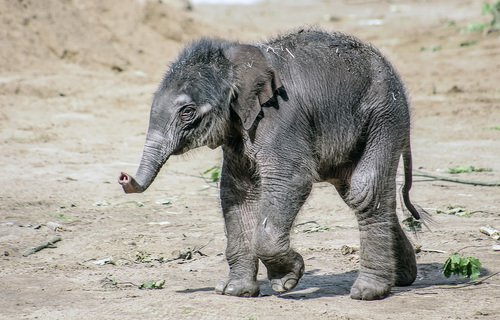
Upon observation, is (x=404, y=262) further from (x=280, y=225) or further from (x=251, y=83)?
(x=251, y=83)

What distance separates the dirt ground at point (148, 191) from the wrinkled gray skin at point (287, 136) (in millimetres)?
325

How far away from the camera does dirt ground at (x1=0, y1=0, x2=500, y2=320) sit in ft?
22.8

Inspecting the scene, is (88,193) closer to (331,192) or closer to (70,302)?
(331,192)

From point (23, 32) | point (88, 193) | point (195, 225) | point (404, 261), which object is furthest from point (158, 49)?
point (404, 261)

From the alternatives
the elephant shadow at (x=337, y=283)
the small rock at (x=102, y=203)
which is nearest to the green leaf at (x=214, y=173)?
the small rock at (x=102, y=203)

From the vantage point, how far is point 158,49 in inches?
773

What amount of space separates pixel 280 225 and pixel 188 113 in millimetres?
925

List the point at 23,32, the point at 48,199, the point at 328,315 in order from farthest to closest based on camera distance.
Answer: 1. the point at 23,32
2. the point at 48,199
3. the point at 328,315

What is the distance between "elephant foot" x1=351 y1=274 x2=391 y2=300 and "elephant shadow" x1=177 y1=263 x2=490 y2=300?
204 mm

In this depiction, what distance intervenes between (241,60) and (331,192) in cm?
418

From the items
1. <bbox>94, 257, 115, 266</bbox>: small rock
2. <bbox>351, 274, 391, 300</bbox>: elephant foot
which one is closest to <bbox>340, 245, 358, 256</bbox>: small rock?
<bbox>351, 274, 391, 300</bbox>: elephant foot

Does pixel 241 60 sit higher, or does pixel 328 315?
pixel 241 60

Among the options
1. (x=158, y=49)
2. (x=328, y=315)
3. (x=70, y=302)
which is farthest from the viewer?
Result: (x=158, y=49)

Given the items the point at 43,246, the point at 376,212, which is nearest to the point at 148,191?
the point at 43,246
